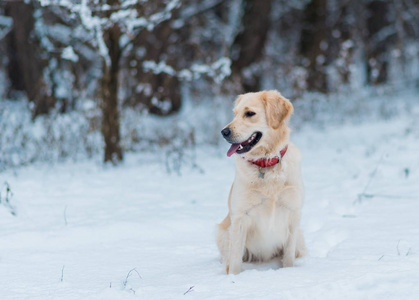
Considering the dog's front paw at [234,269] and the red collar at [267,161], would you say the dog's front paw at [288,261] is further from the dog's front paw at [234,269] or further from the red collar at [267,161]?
the red collar at [267,161]

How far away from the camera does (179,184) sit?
587 centimetres

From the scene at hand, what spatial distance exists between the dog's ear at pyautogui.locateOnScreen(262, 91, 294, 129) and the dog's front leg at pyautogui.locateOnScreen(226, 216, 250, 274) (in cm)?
70

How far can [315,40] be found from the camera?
1397 cm

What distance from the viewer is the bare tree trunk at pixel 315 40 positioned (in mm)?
12969

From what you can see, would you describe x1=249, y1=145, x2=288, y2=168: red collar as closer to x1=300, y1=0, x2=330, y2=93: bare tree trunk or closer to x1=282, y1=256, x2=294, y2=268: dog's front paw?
x1=282, y1=256, x2=294, y2=268: dog's front paw

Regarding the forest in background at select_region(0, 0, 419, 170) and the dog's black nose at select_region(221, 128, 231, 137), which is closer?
the dog's black nose at select_region(221, 128, 231, 137)

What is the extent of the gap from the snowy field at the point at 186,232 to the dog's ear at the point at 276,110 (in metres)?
0.99

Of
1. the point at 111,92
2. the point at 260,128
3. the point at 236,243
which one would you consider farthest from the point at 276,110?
the point at 111,92

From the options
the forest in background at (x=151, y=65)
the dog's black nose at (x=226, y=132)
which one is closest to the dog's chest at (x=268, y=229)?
the dog's black nose at (x=226, y=132)

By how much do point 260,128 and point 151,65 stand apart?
14.8ft

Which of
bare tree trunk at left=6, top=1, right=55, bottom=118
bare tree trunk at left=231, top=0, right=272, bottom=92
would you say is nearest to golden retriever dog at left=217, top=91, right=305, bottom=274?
bare tree trunk at left=6, top=1, right=55, bottom=118

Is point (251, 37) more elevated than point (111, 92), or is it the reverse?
point (251, 37)

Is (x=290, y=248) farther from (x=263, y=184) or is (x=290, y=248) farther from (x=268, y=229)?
(x=263, y=184)

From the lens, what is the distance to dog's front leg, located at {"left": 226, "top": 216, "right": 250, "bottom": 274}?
3.03 metres
